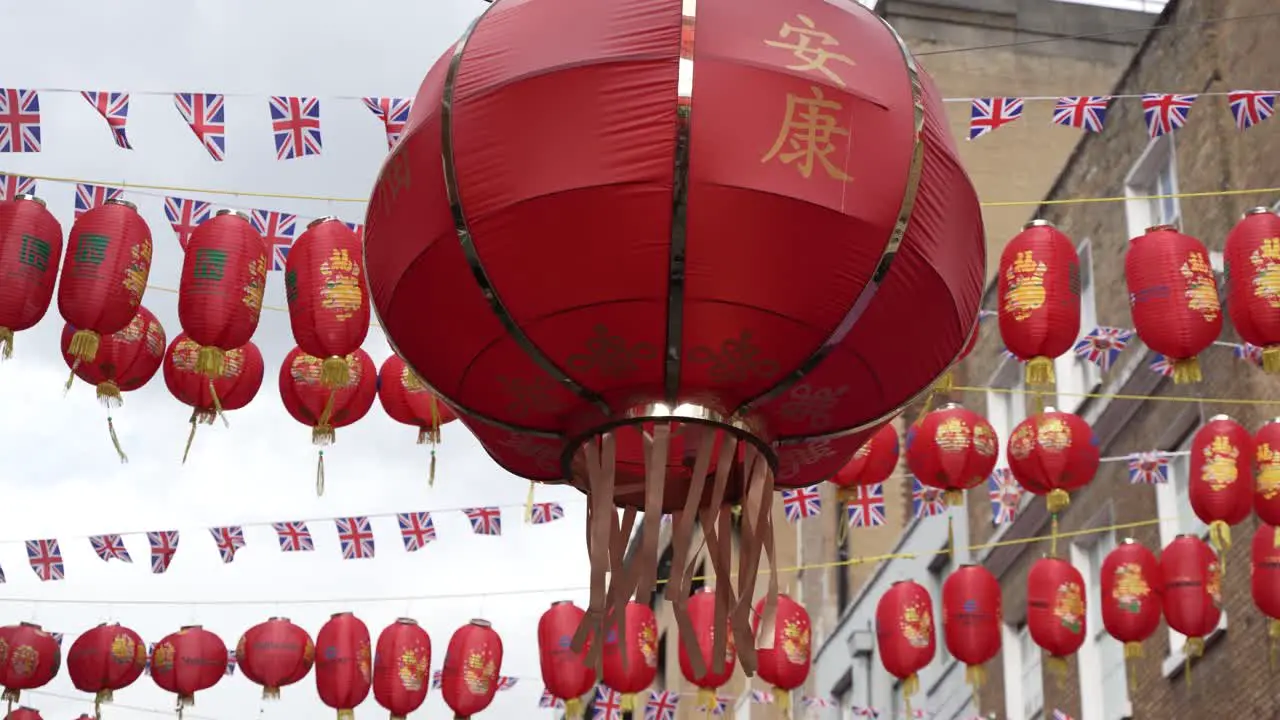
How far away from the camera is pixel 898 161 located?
18.8 feet

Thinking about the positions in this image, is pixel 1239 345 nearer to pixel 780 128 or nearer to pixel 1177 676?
pixel 1177 676

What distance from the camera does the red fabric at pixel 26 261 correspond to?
11.6 metres

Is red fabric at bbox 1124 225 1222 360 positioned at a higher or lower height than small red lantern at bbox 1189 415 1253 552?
higher

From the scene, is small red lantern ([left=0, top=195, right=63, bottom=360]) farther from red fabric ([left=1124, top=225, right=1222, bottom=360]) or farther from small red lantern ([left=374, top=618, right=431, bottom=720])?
red fabric ([left=1124, top=225, right=1222, bottom=360])

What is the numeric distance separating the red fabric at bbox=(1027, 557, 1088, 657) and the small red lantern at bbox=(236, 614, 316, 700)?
6897 mm

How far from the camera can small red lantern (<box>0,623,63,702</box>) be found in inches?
695

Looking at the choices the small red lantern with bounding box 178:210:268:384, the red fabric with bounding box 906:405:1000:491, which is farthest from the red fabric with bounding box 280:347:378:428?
the red fabric with bounding box 906:405:1000:491

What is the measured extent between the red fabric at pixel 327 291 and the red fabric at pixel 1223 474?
21.2 ft

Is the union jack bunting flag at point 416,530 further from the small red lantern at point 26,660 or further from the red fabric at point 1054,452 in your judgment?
the red fabric at point 1054,452

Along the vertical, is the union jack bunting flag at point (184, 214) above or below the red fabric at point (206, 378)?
above

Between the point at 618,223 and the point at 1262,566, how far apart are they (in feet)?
33.4

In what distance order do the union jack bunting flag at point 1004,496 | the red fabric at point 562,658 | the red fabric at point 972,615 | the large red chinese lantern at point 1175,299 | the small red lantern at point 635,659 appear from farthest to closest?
the union jack bunting flag at point 1004,496
the red fabric at point 562,658
the small red lantern at point 635,659
the red fabric at point 972,615
the large red chinese lantern at point 1175,299

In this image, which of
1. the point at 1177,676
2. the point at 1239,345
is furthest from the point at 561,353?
the point at 1177,676

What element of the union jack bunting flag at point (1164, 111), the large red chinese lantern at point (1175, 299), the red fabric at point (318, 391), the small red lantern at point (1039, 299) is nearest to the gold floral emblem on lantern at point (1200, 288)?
the large red chinese lantern at point (1175, 299)
